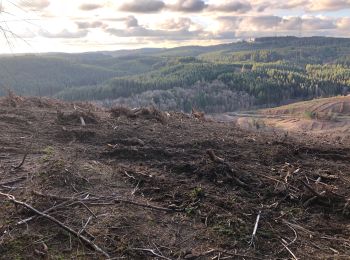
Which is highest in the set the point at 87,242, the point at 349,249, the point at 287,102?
the point at 87,242

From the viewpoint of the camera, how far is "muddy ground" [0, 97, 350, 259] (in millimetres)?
4305

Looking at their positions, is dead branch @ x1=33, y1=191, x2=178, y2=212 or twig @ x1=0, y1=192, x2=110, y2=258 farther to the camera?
dead branch @ x1=33, y1=191, x2=178, y2=212

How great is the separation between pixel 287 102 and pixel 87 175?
128 metres

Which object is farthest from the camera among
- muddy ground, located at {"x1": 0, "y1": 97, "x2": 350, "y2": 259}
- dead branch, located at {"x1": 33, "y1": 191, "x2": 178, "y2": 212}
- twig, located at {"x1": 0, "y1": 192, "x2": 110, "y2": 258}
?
dead branch, located at {"x1": 33, "y1": 191, "x2": 178, "y2": 212}

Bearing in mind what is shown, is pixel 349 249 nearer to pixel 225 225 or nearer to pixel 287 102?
pixel 225 225

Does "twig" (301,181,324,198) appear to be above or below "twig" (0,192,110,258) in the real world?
below

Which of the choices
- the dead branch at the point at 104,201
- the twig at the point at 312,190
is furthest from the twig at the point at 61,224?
the twig at the point at 312,190

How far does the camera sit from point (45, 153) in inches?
298

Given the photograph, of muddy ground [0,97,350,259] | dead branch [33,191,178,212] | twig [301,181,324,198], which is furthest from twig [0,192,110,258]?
twig [301,181,324,198]

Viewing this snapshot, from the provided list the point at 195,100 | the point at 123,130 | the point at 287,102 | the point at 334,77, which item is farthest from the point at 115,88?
the point at 123,130

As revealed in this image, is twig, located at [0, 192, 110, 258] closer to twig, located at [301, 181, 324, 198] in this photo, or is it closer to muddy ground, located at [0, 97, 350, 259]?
muddy ground, located at [0, 97, 350, 259]

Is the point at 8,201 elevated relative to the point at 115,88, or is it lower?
elevated

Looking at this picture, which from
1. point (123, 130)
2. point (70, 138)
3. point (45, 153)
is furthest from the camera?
point (123, 130)

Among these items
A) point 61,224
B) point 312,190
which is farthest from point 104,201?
point 312,190
